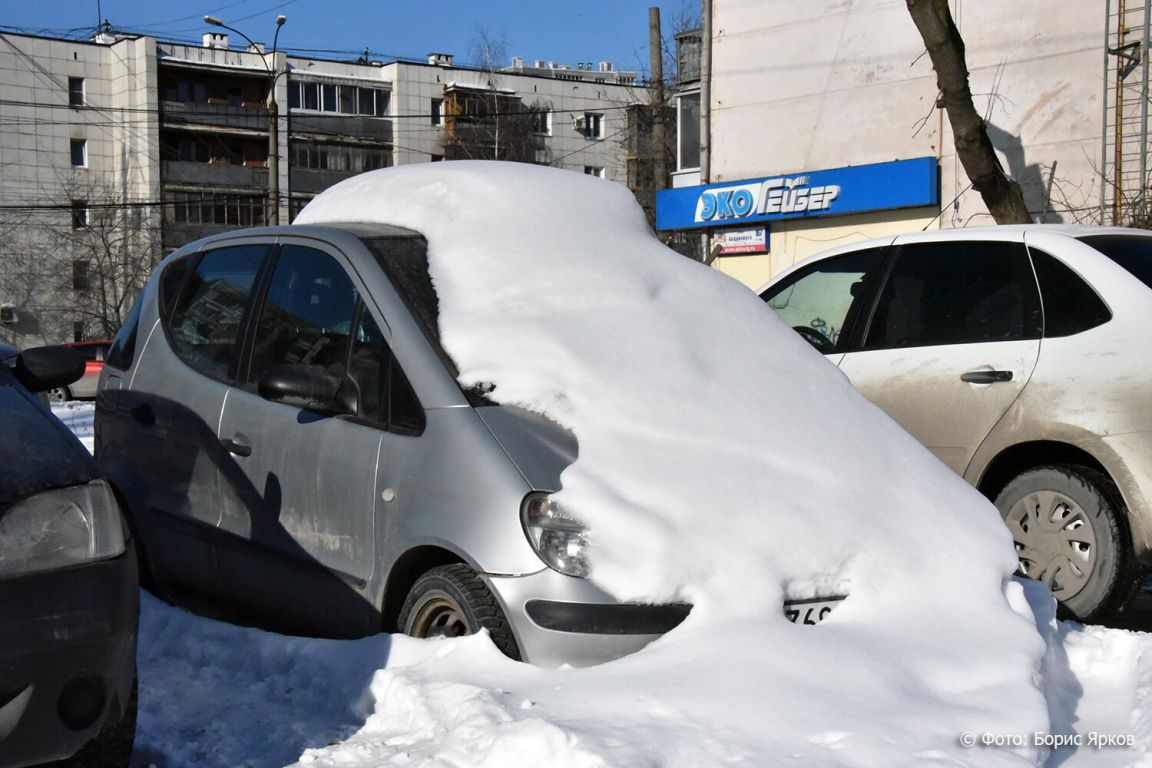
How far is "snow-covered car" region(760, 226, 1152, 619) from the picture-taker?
5270 mm

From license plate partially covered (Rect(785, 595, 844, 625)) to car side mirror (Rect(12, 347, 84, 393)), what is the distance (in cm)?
236

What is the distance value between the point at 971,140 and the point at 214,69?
182 ft

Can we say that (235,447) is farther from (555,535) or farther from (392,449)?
(555,535)

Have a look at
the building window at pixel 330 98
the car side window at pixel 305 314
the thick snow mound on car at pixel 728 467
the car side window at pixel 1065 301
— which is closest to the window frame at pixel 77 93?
the building window at pixel 330 98

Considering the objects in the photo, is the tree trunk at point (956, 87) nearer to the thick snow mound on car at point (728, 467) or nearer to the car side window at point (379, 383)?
the thick snow mound on car at point (728, 467)

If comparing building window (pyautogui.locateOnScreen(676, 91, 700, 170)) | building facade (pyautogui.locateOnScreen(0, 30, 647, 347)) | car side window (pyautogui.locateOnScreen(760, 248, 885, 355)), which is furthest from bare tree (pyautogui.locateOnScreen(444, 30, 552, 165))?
car side window (pyautogui.locateOnScreen(760, 248, 885, 355))

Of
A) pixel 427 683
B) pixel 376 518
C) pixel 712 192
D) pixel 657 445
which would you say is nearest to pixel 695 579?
pixel 657 445

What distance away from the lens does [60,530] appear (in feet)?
9.80

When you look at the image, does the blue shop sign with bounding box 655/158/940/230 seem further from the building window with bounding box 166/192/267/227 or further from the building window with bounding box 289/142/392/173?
the building window with bounding box 289/142/392/173

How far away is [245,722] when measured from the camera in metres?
3.72

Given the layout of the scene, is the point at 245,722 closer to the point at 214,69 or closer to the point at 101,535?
the point at 101,535

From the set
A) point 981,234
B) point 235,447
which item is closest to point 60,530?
point 235,447

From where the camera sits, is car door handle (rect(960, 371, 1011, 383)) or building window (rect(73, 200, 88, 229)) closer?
car door handle (rect(960, 371, 1011, 383))

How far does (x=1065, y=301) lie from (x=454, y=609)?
11.0ft
